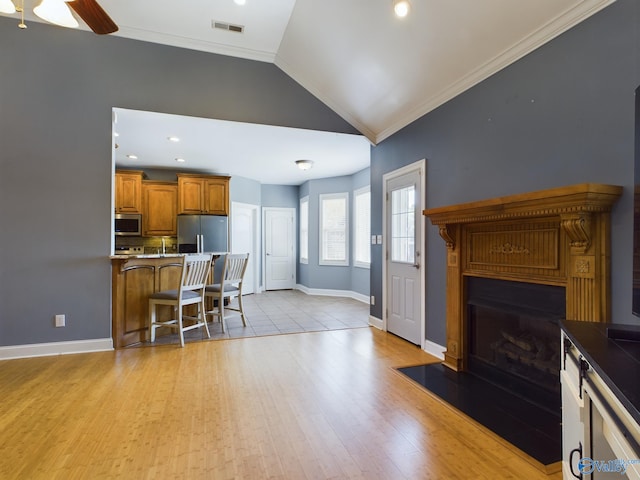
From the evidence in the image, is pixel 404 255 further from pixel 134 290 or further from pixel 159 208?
pixel 159 208

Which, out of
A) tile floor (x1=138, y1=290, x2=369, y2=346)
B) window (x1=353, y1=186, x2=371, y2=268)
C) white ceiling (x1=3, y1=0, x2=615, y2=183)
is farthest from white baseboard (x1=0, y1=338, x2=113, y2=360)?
window (x1=353, y1=186, x2=371, y2=268)

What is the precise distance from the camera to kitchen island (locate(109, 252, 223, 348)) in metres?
3.69

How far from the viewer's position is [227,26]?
12.2 feet

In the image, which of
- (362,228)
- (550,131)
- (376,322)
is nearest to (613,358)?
(550,131)

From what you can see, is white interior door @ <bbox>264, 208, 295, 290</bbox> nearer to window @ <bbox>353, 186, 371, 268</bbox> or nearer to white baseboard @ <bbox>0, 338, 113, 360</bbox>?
window @ <bbox>353, 186, 371, 268</bbox>

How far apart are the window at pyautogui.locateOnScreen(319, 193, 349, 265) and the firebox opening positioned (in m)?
4.48

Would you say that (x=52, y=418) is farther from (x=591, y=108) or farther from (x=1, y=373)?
(x=591, y=108)

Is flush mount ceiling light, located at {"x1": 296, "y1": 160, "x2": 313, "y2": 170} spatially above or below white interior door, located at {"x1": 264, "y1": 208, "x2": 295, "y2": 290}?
above

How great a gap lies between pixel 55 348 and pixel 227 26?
12.7 feet

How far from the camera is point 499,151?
2760 millimetres

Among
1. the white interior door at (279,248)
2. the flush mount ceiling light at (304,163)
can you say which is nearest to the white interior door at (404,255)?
the flush mount ceiling light at (304,163)

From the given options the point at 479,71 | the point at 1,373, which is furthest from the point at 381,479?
the point at 1,373

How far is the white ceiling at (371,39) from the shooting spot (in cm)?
248

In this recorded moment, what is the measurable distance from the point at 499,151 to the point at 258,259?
6108mm
